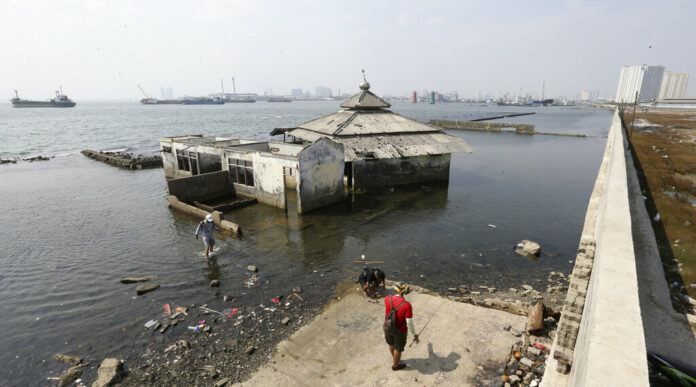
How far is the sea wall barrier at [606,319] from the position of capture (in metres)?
2.98

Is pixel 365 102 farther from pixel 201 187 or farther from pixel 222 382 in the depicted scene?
pixel 222 382

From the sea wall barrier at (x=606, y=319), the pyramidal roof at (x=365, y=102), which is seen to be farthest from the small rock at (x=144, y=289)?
the pyramidal roof at (x=365, y=102)

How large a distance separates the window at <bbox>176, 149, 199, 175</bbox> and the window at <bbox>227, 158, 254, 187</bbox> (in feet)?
12.4

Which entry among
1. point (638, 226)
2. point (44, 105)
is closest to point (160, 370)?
point (638, 226)

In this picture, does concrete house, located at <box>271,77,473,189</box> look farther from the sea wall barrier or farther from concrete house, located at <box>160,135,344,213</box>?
→ the sea wall barrier

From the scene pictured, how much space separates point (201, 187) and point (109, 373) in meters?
14.0

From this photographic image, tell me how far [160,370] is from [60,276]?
7.69m

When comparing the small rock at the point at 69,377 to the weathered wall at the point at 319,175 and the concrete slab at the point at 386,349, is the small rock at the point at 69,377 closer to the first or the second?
the concrete slab at the point at 386,349

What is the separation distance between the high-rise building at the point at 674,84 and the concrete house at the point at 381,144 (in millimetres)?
254814

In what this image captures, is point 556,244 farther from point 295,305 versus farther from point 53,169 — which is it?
point 53,169

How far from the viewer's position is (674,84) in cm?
19512

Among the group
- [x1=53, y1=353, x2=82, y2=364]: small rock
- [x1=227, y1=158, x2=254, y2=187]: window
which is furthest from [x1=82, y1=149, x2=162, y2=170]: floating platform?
[x1=53, y1=353, x2=82, y2=364]: small rock

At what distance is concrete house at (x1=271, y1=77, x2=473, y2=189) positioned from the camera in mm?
22641

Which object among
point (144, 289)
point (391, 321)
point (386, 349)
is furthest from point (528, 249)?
point (144, 289)
